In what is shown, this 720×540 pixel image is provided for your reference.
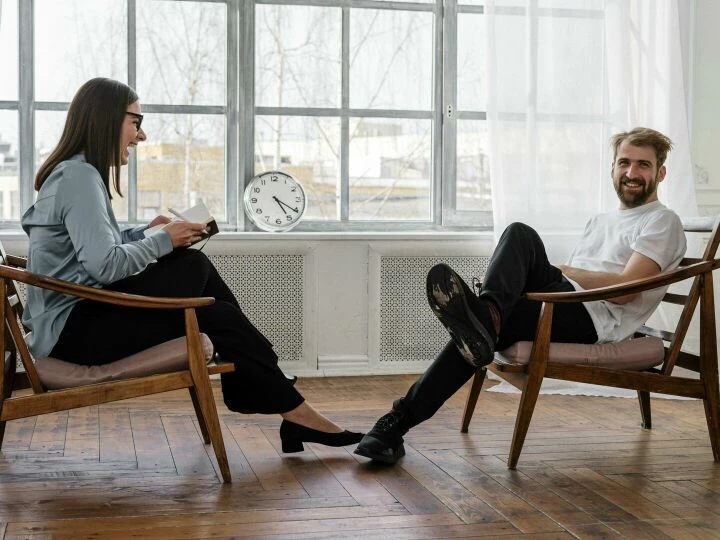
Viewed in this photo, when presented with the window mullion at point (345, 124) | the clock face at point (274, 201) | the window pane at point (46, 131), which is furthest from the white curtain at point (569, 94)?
the window pane at point (46, 131)

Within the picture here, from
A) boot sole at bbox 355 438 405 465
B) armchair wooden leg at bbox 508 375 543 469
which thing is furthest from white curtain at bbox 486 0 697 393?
boot sole at bbox 355 438 405 465

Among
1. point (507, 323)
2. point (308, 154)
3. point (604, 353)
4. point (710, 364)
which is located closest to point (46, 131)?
point (308, 154)

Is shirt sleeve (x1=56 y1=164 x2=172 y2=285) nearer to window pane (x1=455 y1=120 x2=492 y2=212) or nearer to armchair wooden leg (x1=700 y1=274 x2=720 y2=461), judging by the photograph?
armchair wooden leg (x1=700 y1=274 x2=720 y2=461)

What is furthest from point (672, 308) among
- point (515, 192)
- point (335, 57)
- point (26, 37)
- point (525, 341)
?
point (26, 37)

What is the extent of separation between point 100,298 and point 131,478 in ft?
1.86

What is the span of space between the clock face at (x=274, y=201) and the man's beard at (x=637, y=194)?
5.51ft

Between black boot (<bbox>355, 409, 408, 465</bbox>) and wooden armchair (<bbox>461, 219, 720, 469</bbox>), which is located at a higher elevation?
wooden armchair (<bbox>461, 219, 720, 469</bbox>)

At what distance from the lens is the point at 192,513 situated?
245 cm

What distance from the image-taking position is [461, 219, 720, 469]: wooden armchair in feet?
9.45

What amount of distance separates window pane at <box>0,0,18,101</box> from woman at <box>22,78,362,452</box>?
6.19ft

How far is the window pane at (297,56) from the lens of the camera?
4.68 metres

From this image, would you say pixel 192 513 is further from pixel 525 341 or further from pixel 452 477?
pixel 525 341

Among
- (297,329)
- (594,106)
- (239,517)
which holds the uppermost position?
(594,106)

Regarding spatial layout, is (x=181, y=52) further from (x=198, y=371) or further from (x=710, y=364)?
(x=710, y=364)
